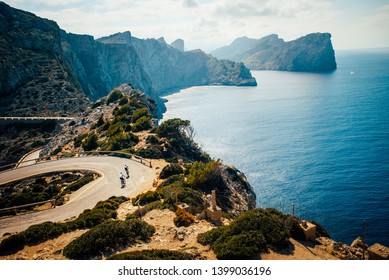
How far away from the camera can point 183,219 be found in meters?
22.0

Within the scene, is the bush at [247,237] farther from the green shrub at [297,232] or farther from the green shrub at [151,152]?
the green shrub at [151,152]

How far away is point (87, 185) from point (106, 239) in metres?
19.0

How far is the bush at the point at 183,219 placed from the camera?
2191 centimetres

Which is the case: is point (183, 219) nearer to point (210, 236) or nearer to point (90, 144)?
point (210, 236)

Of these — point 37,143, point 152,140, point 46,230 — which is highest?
point 152,140

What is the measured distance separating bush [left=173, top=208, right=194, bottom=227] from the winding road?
10.1 meters

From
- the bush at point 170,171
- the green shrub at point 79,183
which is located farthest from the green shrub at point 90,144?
the bush at point 170,171

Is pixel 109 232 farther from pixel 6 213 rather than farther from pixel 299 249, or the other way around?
pixel 6 213

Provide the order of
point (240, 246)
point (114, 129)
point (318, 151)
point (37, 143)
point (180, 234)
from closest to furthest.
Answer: point (240, 246)
point (180, 234)
point (114, 129)
point (37, 143)
point (318, 151)

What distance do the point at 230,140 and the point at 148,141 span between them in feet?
212

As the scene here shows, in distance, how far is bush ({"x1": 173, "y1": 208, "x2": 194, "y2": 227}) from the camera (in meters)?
21.9

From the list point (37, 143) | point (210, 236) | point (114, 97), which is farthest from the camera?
point (114, 97)

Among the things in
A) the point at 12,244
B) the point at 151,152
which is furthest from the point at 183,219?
the point at 151,152
